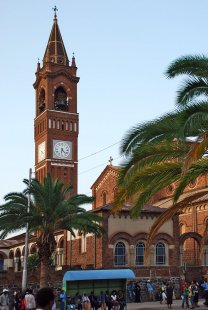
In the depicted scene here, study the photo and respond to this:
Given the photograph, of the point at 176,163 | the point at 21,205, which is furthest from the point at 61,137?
the point at 176,163

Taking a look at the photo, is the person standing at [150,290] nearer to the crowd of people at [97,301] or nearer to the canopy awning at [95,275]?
the canopy awning at [95,275]

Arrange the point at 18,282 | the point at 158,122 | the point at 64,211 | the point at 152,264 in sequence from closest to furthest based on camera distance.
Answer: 1. the point at 158,122
2. the point at 64,211
3. the point at 18,282
4. the point at 152,264

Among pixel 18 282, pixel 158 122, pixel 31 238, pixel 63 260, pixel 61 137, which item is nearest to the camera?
pixel 158 122

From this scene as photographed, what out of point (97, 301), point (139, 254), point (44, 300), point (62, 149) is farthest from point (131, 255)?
point (62, 149)

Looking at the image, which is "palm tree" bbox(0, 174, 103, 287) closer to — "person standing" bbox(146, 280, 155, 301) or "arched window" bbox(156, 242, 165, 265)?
"person standing" bbox(146, 280, 155, 301)

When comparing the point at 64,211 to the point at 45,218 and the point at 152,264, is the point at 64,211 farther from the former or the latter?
the point at 152,264

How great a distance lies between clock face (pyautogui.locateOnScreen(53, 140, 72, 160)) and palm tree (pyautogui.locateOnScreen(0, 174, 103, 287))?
126 feet

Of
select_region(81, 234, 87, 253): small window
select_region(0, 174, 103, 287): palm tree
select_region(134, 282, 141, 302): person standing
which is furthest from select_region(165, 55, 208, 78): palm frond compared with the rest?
select_region(81, 234, 87, 253): small window

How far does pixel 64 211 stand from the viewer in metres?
32.5

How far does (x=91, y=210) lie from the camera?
40.5 meters

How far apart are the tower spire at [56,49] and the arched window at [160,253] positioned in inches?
1584

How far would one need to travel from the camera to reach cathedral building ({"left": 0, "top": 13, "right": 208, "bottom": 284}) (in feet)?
129

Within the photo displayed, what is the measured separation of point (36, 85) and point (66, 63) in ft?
16.8

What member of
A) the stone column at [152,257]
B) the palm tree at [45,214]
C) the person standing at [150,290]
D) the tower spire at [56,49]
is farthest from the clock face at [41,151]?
the palm tree at [45,214]
